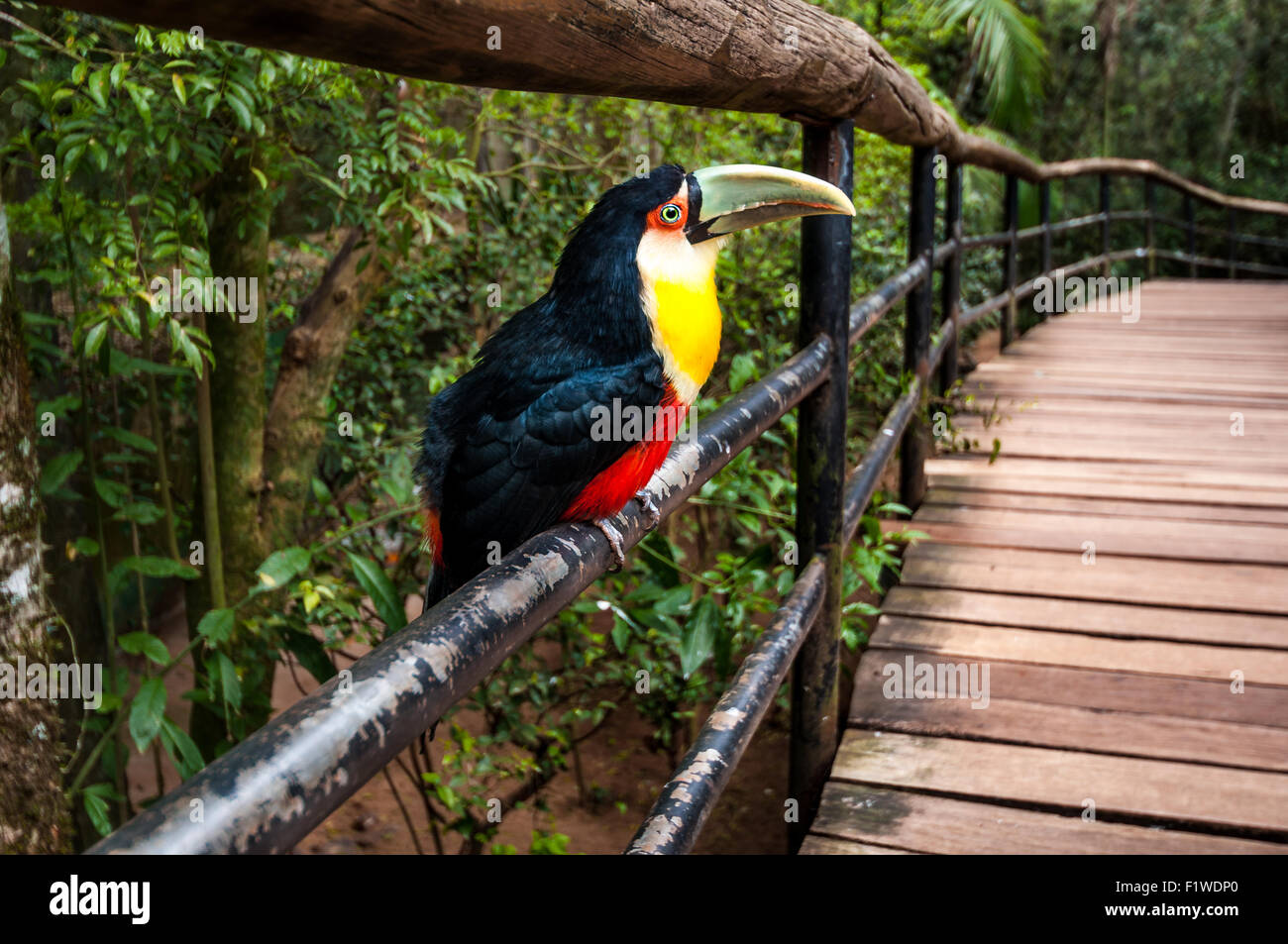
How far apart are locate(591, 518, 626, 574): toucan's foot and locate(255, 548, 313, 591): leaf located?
118 cm

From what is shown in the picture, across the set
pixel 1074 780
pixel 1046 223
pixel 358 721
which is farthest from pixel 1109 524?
pixel 1046 223

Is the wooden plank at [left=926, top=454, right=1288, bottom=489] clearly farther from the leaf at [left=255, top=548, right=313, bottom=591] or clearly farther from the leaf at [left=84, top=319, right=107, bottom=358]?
the leaf at [left=84, top=319, right=107, bottom=358]

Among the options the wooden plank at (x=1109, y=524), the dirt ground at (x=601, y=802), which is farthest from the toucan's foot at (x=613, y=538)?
the dirt ground at (x=601, y=802)

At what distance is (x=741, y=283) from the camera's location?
4609mm

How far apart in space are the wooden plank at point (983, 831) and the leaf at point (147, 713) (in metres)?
1.31

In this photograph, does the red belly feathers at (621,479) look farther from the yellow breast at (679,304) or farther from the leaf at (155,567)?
the leaf at (155,567)

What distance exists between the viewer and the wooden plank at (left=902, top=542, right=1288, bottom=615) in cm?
271

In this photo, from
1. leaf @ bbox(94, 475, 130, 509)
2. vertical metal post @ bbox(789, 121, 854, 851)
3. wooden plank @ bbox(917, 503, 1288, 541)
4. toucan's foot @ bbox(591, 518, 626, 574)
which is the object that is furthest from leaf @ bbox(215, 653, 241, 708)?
wooden plank @ bbox(917, 503, 1288, 541)

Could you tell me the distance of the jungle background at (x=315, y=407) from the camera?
2.22 m

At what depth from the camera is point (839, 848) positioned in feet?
6.06

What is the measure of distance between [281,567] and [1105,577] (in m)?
2.06

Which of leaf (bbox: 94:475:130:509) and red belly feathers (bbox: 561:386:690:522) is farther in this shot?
leaf (bbox: 94:475:130:509)

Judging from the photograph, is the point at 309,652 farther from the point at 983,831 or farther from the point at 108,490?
the point at 983,831
